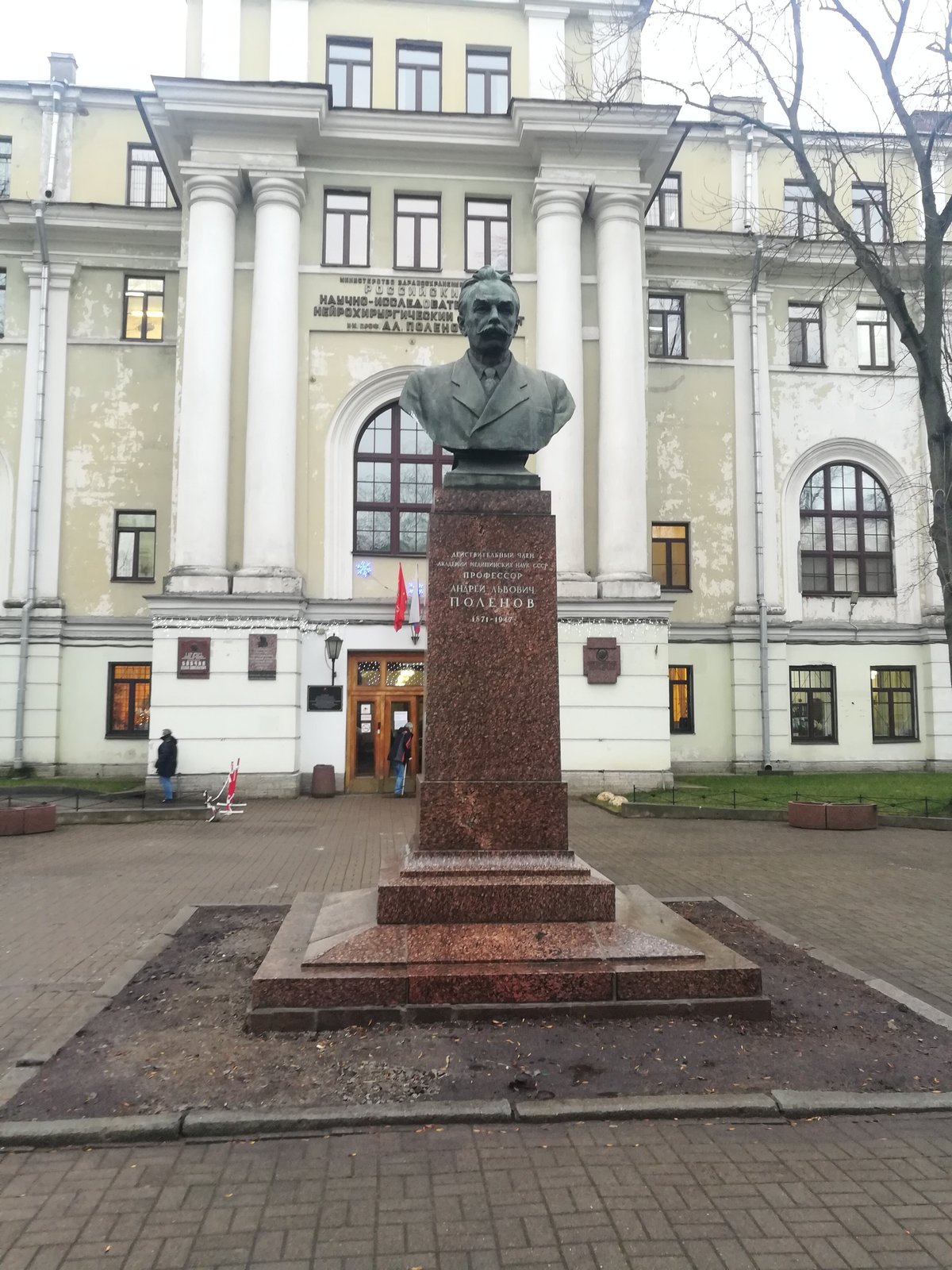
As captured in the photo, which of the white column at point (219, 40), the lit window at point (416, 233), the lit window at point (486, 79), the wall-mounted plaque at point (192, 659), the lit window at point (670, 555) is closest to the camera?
the wall-mounted plaque at point (192, 659)

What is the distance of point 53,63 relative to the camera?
81.5ft

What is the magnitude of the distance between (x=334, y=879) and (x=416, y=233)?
16332 millimetres

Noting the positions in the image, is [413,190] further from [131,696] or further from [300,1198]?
[300,1198]

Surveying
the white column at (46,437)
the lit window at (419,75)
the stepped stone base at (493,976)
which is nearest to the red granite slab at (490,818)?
the stepped stone base at (493,976)

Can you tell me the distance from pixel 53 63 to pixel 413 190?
12.7m

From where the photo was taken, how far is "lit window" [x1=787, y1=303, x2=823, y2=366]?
24.4m

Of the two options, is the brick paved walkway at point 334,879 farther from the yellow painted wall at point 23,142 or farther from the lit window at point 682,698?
the yellow painted wall at point 23,142

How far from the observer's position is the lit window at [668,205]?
80.9ft

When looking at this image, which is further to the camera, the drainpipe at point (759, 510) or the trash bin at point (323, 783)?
the drainpipe at point (759, 510)

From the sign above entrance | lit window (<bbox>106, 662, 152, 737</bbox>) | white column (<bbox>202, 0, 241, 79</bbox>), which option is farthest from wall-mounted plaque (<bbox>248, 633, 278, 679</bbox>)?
white column (<bbox>202, 0, 241, 79</bbox>)

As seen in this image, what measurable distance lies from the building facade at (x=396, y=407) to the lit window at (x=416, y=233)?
75 millimetres

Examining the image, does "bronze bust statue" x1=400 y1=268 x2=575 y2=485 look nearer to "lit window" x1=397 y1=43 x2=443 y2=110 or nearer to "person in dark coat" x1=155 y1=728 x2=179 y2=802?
"person in dark coat" x1=155 y1=728 x2=179 y2=802

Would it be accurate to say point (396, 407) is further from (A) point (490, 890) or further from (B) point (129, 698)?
(A) point (490, 890)

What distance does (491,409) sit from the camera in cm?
661
